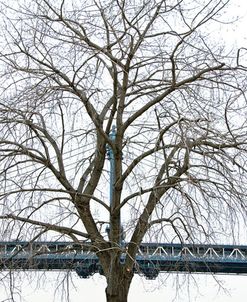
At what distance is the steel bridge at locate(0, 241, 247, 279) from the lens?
621cm

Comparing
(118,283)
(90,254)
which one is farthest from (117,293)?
(90,254)

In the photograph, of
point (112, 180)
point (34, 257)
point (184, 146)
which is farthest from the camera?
point (112, 180)

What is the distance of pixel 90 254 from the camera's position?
668cm

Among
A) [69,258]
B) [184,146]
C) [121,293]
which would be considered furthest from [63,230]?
[184,146]

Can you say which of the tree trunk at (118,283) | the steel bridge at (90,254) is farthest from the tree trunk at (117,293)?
the steel bridge at (90,254)

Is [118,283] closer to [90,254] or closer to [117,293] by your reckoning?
[117,293]

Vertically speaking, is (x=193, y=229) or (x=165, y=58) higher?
(x=165, y=58)

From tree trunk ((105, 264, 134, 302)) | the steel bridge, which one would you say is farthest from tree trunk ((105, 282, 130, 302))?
the steel bridge

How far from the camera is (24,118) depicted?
634 cm

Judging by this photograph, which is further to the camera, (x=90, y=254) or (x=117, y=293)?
(x=90, y=254)

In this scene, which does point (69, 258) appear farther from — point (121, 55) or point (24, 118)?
point (121, 55)

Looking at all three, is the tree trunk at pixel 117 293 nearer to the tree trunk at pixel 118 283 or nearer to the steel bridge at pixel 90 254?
the tree trunk at pixel 118 283

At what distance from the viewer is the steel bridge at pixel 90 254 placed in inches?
245

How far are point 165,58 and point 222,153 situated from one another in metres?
0.96
